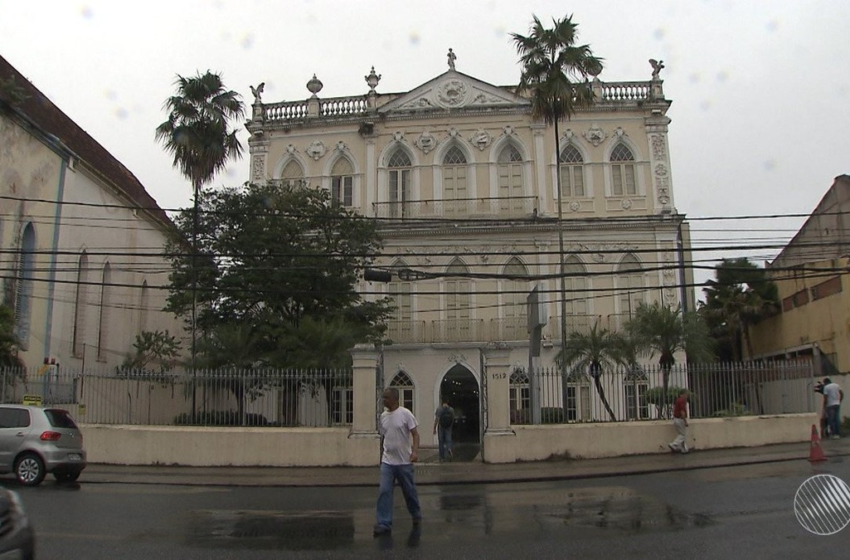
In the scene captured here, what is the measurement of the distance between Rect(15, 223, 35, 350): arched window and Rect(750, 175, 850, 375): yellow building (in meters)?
25.3

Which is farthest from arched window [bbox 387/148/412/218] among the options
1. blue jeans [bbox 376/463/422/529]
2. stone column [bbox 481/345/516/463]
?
blue jeans [bbox 376/463/422/529]

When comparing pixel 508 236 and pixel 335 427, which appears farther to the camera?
pixel 508 236

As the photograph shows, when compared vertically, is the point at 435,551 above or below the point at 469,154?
below

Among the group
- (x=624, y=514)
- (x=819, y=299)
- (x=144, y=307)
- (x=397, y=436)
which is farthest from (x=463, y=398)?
(x=397, y=436)

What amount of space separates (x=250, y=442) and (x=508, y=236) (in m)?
15.4

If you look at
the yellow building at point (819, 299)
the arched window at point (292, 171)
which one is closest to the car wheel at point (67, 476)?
the arched window at point (292, 171)

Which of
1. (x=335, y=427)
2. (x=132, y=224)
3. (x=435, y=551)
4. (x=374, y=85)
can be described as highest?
(x=374, y=85)

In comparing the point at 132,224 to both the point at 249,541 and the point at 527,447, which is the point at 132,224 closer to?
the point at 527,447

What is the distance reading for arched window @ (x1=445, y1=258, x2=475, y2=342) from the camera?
2991 centimetres

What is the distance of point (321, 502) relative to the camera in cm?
1192

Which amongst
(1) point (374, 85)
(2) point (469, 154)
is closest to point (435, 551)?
(2) point (469, 154)

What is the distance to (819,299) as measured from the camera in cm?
3138

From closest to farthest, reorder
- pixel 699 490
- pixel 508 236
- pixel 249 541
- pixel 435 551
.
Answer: pixel 435 551
pixel 249 541
pixel 699 490
pixel 508 236

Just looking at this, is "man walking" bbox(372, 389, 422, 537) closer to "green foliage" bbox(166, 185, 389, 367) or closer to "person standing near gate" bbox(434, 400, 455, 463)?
"person standing near gate" bbox(434, 400, 455, 463)
